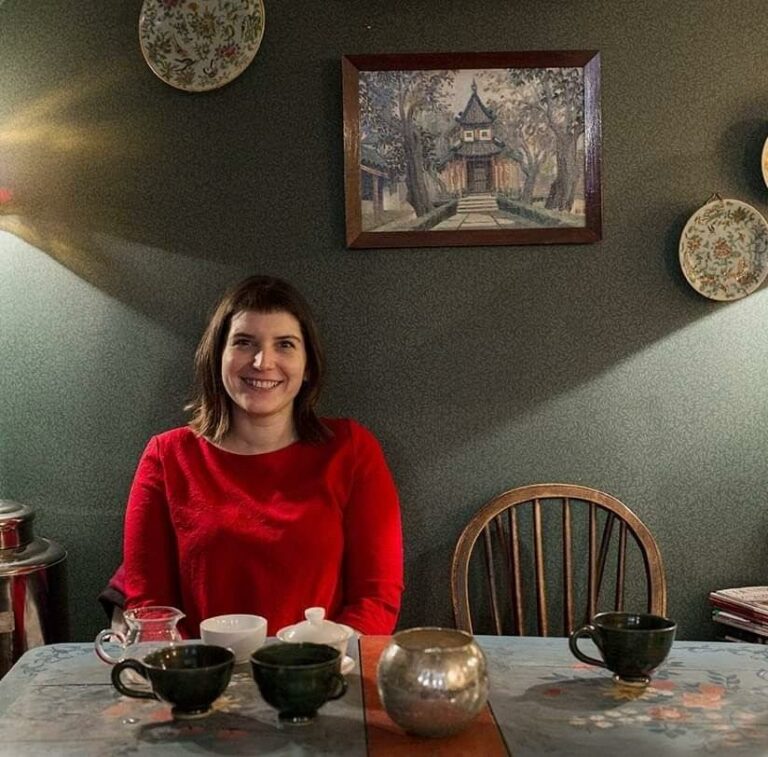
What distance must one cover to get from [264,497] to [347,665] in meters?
0.72

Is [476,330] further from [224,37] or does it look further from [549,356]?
[224,37]

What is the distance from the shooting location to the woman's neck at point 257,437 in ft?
7.84

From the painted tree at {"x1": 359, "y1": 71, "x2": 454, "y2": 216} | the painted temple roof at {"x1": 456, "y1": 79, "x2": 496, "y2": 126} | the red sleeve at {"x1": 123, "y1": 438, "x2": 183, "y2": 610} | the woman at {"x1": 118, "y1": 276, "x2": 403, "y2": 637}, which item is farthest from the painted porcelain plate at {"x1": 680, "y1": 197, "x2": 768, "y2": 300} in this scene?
the red sleeve at {"x1": 123, "y1": 438, "x2": 183, "y2": 610}

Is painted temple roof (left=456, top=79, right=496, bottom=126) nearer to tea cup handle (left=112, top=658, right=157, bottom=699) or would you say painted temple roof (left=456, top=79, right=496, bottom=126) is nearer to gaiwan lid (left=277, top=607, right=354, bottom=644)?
gaiwan lid (left=277, top=607, right=354, bottom=644)

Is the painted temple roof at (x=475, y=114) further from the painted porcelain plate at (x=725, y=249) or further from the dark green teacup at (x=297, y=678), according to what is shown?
the dark green teacup at (x=297, y=678)

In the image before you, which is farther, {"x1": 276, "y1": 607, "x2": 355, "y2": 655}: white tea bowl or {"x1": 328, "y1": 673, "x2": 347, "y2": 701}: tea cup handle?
{"x1": 276, "y1": 607, "x2": 355, "y2": 655}: white tea bowl

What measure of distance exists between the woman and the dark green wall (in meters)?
0.23

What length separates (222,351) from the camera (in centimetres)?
245

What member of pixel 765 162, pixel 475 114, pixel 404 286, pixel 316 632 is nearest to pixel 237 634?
pixel 316 632

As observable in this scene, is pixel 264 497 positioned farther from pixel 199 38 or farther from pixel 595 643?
pixel 199 38

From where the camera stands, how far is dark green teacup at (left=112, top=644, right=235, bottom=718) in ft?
4.58

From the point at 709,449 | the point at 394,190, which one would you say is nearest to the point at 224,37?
the point at 394,190

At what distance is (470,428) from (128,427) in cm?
93

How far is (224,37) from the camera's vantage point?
2.58 metres
